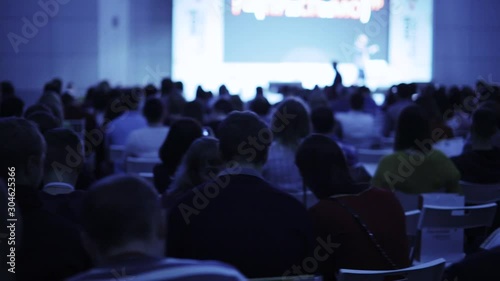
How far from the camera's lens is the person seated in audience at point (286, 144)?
4.84m

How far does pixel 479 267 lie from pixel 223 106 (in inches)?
220

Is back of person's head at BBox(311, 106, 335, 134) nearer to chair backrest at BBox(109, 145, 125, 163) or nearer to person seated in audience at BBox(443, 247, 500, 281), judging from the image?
chair backrest at BBox(109, 145, 125, 163)

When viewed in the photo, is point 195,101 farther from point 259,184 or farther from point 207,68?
point 207,68

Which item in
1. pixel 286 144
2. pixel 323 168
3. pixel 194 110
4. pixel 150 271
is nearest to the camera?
pixel 150 271

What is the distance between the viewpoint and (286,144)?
5.02 meters

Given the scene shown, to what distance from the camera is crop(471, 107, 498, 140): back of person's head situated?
4.93 meters

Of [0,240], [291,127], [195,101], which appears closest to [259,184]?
[0,240]

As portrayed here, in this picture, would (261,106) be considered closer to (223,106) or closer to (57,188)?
(223,106)

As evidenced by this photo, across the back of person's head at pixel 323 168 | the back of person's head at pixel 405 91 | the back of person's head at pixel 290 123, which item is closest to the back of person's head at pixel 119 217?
the back of person's head at pixel 323 168

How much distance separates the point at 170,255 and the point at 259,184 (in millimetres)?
419

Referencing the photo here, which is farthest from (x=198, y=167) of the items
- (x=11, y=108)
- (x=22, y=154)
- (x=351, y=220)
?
(x=11, y=108)

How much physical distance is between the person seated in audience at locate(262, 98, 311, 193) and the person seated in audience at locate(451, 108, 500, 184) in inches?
44.2

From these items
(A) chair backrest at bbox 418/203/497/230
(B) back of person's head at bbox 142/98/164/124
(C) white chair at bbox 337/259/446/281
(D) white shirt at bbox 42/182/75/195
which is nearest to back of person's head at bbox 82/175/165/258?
(C) white chair at bbox 337/259/446/281

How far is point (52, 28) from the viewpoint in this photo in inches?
534
